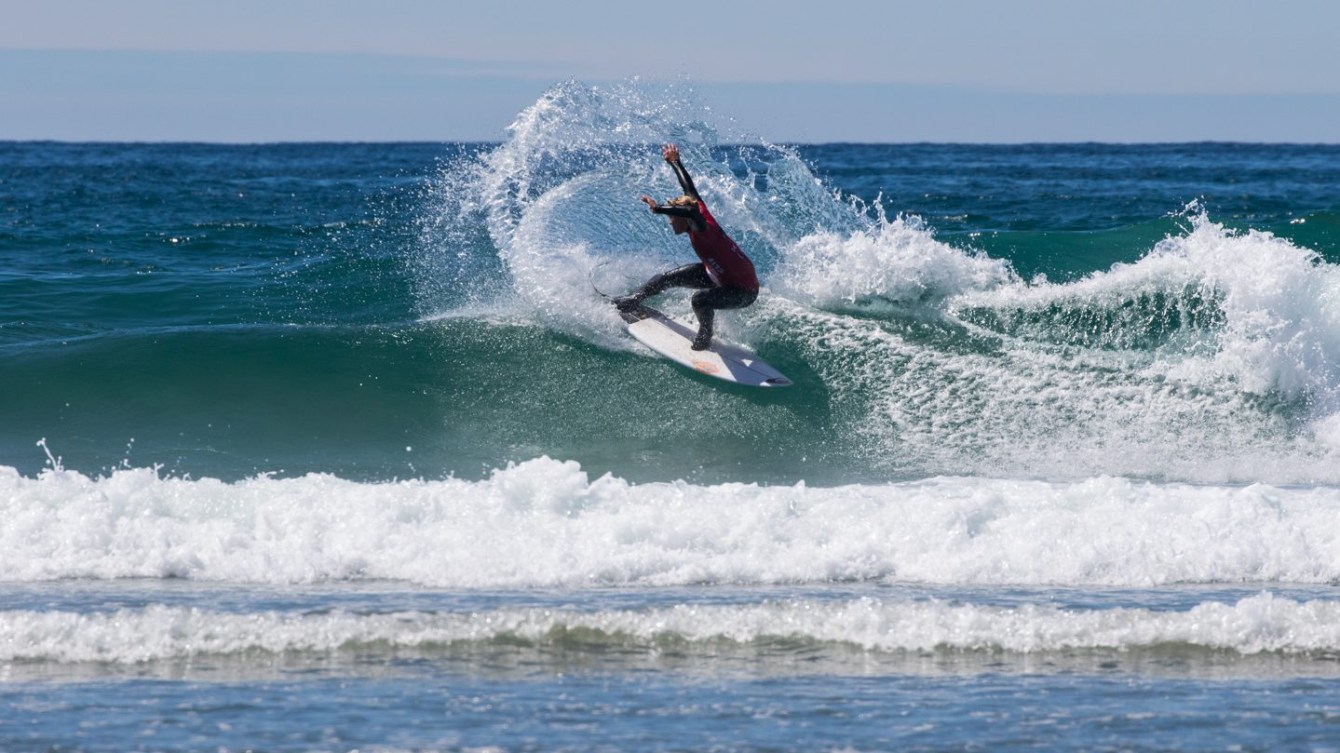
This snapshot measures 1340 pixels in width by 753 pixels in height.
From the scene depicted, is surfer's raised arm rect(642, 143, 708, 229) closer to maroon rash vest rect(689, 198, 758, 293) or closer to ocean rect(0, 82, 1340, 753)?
maroon rash vest rect(689, 198, 758, 293)

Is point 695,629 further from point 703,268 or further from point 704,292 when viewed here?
point 703,268

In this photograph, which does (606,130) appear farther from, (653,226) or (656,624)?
(656,624)

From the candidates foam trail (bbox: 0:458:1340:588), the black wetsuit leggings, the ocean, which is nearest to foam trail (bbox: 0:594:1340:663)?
the ocean

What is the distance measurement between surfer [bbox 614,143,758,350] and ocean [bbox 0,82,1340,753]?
738 millimetres

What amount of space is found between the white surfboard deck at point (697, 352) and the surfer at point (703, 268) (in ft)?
0.47

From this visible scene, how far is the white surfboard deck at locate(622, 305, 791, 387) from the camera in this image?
502 inches

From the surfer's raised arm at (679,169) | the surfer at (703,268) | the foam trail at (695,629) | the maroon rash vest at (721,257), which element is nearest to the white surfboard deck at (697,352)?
the surfer at (703,268)

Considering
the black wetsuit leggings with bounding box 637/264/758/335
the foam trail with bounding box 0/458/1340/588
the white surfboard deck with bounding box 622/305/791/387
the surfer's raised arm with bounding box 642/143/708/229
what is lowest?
the foam trail with bounding box 0/458/1340/588

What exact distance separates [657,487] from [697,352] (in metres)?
2.98

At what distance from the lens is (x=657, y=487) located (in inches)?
396

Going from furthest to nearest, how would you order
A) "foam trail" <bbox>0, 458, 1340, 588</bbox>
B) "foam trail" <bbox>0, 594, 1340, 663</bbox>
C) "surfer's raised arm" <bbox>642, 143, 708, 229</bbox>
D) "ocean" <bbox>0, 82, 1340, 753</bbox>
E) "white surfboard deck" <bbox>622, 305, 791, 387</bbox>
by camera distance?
"white surfboard deck" <bbox>622, 305, 791, 387</bbox> → "surfer's raised arm" <bbox>642, 143, 708, 229</bbox> → "foam trail" <bbox>0, 458, 1340, 588</bbox> → "foam trail" <bbox>0, 594, 1340, 663</bbox> → "ocean" <bbox>0, 82, 1340, 753</bbox>

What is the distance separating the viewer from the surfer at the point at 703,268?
1191cm

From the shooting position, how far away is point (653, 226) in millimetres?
14852

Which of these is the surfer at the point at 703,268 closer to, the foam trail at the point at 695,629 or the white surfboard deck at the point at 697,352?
the white surfboard deck at the point at 697,352
